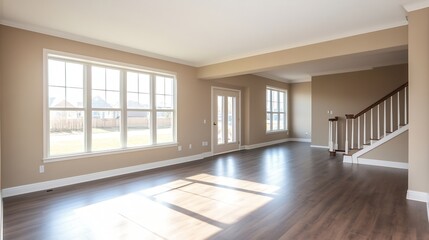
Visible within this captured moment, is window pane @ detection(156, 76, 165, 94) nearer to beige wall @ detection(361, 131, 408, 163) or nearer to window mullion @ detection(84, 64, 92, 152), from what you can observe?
window mullion @ detection(84, 64, 92, 152)

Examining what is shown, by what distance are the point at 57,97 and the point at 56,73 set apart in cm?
42

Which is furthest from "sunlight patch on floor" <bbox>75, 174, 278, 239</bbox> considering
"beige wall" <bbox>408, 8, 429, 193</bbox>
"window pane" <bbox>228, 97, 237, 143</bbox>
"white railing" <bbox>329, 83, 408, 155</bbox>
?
"white railing" <bbox>329, 83, 408, 155</bbox>

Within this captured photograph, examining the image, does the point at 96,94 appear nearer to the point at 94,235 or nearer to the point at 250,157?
the point at 94,235

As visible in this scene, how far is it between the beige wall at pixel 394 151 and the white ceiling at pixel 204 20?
2.85 meters

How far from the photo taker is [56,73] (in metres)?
4.17

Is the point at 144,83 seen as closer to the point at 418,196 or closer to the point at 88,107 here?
the point at 88,107

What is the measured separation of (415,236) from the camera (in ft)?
7.71

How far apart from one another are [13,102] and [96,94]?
1314 millimetres

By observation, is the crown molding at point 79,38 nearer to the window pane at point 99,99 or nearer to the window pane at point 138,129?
the window pane at point 99,99

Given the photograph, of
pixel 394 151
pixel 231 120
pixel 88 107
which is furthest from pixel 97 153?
pixel 394 151

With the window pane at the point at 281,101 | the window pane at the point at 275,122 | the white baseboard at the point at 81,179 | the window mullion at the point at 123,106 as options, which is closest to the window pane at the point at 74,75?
the window mullion at the point at 123,106

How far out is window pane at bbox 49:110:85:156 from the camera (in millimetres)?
4129

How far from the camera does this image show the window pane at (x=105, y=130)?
15.4 feet

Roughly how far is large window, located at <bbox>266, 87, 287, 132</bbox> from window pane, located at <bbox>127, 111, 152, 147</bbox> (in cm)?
554
